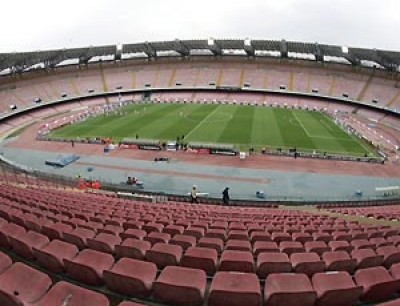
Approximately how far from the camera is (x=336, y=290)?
Result: 4.70m

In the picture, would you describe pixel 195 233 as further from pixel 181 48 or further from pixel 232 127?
pixel 181 48

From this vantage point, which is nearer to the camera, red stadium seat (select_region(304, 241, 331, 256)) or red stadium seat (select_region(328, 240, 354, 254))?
red stadium seat (select_region(304, 241, 331, 256))

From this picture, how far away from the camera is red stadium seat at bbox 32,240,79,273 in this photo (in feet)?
18.2

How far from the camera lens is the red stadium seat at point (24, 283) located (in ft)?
14.2

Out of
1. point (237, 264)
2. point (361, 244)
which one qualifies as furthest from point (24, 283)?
point (361, 244)

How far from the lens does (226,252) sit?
6645 millimetres

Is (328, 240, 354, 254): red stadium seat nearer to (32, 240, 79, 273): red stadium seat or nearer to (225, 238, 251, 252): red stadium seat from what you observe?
(225, 238, 251, 252): red stadium seat

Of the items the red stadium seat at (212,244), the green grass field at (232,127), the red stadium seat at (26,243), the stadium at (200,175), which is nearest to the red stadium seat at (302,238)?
the stadium at (200,175)

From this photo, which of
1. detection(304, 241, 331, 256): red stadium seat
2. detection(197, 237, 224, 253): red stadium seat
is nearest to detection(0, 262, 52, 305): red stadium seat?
detection(197, 237, 224, 253): red stadium seat

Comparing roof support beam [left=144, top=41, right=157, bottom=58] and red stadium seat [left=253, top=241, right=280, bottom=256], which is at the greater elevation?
roof support beam [left=144, top=41, right=157, bottom=58]

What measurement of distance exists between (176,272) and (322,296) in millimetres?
2028

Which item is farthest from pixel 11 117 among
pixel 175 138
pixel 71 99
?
pixel 175 138

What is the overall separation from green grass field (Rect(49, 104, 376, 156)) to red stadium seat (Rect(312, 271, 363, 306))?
38.5 m

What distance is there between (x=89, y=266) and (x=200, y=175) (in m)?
30.8
